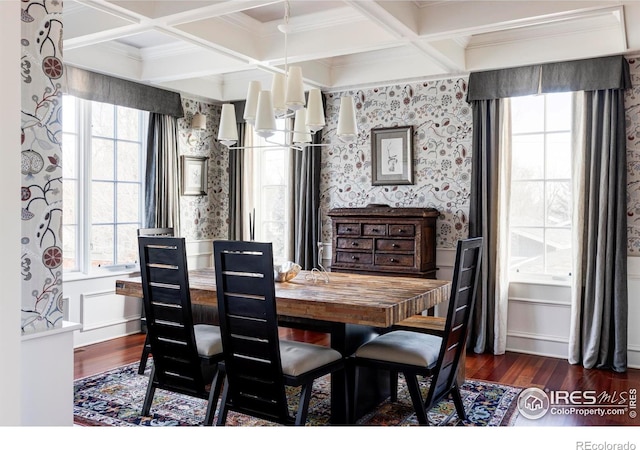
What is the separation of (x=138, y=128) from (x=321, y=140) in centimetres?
176

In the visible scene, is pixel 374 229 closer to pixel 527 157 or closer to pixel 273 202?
pixel 527 157

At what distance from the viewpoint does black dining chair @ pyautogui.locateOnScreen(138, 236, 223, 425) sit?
9.59 feet

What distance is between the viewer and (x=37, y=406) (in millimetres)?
1583

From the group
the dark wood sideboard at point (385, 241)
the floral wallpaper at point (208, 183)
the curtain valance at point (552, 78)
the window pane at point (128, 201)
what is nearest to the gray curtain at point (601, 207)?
the curtain valance at point (552, 78)

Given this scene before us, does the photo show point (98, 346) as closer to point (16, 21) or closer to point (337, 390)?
point (337, 390)

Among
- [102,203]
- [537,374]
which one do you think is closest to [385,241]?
[537,374]

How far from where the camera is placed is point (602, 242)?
4176mm

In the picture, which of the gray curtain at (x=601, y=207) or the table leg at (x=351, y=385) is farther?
the gray curtain at (x=601, y=207)

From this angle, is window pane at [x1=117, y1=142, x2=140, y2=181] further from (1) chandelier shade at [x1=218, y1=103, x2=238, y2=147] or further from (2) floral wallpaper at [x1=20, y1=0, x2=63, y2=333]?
(2) floral wallpaper at [x1=20, y1=0, x2=63, y2=333]

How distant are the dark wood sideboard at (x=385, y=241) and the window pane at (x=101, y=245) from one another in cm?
202

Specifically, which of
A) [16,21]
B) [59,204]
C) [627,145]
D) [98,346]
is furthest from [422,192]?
[16,21]

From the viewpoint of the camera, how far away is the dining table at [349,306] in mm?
2742

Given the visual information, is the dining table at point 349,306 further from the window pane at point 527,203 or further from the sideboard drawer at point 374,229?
the window pane at point 527,203

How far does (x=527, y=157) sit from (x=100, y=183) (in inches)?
146
